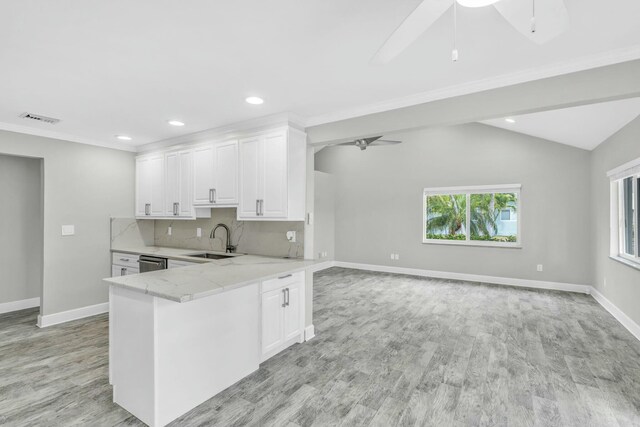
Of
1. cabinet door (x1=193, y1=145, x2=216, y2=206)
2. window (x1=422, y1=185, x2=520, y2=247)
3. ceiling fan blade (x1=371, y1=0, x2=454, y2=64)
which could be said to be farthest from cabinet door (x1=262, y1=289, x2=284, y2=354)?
window (x1=422, y1=185, x2=520, y2=247)

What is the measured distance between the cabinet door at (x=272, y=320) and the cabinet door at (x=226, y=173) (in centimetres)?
132

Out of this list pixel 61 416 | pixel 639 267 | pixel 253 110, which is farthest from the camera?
pixel 639 267

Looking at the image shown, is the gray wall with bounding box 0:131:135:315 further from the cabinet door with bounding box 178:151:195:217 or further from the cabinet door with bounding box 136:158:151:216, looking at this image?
the cabinet door with bounding box 178:151:195:217

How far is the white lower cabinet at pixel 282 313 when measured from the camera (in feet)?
9.37

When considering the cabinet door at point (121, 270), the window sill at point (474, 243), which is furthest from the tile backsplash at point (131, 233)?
the window sill at point (474, 243)

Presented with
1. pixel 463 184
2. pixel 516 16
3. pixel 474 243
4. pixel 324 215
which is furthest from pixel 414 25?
pixel 324 215

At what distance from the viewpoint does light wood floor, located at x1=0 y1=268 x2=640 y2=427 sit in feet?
7.15

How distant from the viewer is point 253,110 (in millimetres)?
3223

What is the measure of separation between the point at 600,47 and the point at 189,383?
3.49 meters

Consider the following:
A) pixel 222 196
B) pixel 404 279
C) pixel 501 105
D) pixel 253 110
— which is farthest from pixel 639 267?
pixel 222 196

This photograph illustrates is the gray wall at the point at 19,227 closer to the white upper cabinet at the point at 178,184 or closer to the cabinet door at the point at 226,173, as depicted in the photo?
the white upper cabinet at the point at 178,184

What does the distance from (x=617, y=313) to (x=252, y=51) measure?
5464 millimetres

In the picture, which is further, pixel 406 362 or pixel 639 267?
pixel 639 267

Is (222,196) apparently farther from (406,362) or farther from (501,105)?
(501,105)
